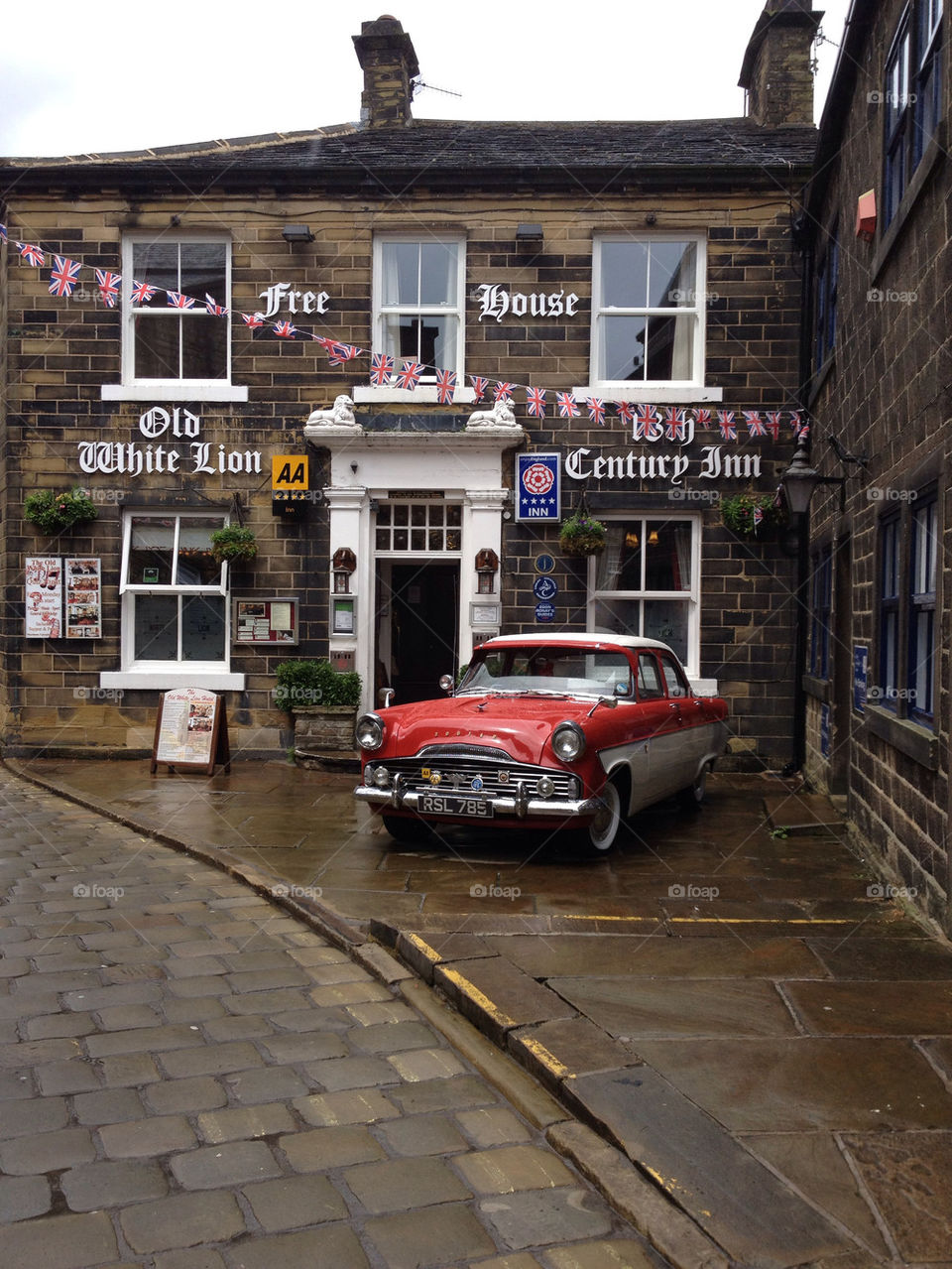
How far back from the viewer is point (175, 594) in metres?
12.4

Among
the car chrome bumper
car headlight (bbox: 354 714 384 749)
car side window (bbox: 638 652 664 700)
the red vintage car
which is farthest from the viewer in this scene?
car side window (bbox: 638 652 664 700)

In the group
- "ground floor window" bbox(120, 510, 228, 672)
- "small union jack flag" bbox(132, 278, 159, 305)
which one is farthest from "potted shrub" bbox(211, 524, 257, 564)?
"small union jack flag" bbox(132, 278, 159, 305)

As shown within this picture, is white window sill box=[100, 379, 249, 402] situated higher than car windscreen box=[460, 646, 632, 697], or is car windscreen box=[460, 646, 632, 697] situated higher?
white window sill box=[100, 379, 249, 402]

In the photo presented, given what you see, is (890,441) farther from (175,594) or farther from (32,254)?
(32,254)

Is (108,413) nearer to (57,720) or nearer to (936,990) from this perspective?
(57,720)

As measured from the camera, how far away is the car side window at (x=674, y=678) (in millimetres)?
9130

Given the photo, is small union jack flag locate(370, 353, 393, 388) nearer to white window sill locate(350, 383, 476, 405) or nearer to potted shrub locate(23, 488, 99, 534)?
white window sill locate(350, 383, 476, 405)

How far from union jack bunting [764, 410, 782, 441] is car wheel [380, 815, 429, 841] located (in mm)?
6335

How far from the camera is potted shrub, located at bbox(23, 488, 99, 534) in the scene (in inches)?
471

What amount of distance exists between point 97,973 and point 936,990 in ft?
12.4

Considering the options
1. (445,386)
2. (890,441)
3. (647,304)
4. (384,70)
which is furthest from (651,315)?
(890,441)

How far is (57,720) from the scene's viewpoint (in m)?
12.3

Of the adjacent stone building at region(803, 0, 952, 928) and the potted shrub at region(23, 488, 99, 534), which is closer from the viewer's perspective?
the adjacent stone building at region(803, 0, 952, 928)

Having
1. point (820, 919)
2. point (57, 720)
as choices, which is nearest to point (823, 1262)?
point (820, 919)
